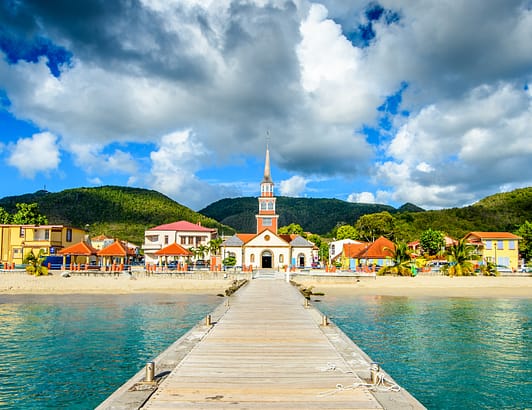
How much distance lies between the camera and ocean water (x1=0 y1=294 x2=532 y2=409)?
1241 cm

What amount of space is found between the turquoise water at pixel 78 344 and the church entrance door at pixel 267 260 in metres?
26.8

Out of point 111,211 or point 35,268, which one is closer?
point 35,268

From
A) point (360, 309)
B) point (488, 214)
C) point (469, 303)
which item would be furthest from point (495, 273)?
point (488, 214)

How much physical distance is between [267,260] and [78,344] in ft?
142

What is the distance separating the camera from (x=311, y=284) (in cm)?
4734

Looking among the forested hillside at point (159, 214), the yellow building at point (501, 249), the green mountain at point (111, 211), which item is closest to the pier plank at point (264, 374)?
the yellow building at point (501, 249)

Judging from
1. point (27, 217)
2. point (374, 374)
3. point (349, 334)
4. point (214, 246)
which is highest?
point (27, 217)

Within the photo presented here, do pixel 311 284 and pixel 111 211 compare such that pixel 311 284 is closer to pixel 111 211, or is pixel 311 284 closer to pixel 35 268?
pixel 35 268

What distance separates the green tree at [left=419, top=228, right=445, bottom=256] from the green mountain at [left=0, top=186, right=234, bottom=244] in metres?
58.8

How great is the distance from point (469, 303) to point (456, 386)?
24.1m

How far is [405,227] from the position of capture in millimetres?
102062

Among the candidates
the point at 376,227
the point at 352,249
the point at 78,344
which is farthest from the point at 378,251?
the point at 78,344

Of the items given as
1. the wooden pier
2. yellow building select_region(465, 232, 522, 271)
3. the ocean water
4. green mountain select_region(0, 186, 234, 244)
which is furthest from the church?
the wooden pier

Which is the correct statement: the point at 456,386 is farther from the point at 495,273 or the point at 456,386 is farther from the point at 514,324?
the point at 495,273
